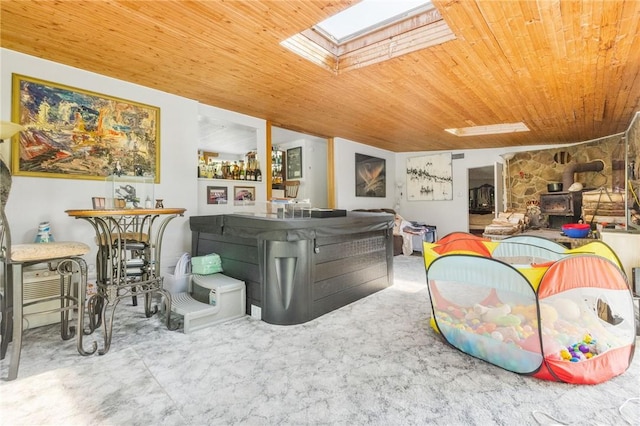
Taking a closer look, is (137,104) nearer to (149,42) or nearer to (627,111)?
(149,42)

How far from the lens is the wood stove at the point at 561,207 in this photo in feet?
19.6

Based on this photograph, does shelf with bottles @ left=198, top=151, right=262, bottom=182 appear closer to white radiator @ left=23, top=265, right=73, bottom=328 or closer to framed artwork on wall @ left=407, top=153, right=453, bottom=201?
white radiator @ left=23, top=265, right=73, bottom=328

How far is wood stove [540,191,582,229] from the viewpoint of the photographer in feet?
19.6

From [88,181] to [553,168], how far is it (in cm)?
861

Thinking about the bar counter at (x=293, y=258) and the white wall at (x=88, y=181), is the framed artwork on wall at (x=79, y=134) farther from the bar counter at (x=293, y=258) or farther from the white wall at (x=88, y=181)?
the bar counter at (x=293, y=258)

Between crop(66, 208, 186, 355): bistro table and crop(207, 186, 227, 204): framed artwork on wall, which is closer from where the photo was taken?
crop(66, 208, 186, 355): bistro table

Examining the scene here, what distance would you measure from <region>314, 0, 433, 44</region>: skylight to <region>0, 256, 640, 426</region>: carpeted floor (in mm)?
2652

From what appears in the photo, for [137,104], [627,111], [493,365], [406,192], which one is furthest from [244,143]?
[627,111]

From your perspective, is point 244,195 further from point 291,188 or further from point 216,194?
point 291,188

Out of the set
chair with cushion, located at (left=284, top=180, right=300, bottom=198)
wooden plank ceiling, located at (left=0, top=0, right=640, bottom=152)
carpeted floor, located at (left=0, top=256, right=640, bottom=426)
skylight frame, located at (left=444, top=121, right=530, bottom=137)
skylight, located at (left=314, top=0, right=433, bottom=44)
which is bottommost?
carpeted floor, located at (left=0, top=256, right=640, bottom=426)

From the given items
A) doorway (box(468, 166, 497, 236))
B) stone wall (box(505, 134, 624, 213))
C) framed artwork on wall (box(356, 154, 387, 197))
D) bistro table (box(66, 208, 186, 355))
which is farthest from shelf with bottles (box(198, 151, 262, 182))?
doorway (box(468, 166, 497, 236))

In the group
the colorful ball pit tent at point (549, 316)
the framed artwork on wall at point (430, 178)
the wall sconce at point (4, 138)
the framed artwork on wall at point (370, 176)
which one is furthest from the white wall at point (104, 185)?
the colorful ball pit tent at point (549, 316)

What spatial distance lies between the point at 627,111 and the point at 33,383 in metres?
7.17

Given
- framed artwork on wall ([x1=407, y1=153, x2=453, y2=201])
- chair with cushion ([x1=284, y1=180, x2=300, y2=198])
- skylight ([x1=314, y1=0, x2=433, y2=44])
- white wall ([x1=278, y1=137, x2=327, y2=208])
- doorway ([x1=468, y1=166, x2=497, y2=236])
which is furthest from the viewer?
doorway ([x1=468, y1=166, x2=497, y2=236])
